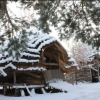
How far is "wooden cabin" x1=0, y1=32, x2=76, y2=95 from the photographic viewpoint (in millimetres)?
21641

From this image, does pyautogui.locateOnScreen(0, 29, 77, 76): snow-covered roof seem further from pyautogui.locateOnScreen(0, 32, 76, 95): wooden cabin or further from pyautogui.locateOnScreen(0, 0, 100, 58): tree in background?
pyautogui.locateOnScreen(0, 0, 100, 58): tree in background

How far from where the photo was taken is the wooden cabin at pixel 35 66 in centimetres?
2164

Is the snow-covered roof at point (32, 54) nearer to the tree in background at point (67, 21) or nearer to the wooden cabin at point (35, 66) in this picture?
the wooden cabin at point (35, 66)

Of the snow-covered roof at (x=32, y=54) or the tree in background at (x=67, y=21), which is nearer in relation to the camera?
the tree in background at (x=67, y=21)

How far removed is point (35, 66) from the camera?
2219 cm

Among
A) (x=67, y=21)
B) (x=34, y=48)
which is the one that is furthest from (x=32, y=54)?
(x=67, y=21)

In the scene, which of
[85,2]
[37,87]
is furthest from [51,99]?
[85,2]

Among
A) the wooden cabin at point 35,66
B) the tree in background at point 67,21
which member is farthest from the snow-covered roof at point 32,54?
the tree in background at point 67,21

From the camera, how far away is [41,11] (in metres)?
9.93

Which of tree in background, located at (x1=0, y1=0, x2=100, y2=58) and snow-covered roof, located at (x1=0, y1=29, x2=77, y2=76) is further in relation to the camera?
snow-covered roof, located at (x1=0, y1=29, x2=77, y2=76)

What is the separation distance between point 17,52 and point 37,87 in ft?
39.0

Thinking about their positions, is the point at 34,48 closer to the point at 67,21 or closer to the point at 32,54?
the point at 32,54

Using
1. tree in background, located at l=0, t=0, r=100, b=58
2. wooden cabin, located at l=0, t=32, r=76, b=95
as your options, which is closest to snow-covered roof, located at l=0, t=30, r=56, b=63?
wooden cabin, located at l=0, t=32, r=76, b=95

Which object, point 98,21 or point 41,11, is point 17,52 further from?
point 98,21
